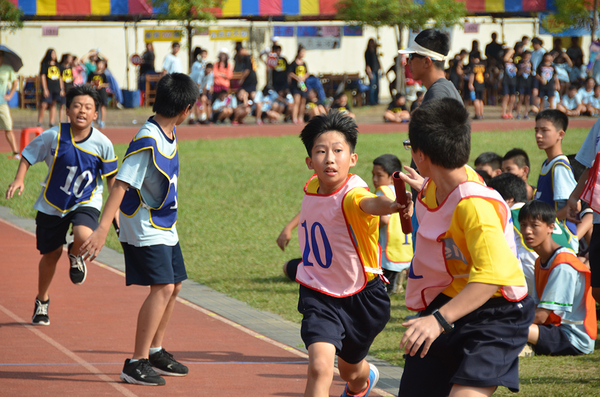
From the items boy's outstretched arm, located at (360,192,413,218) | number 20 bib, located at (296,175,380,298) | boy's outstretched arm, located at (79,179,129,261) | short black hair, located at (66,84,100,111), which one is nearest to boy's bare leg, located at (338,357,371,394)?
number 20 bib, located at (296,175,380,298)

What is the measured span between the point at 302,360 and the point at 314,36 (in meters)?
25.0

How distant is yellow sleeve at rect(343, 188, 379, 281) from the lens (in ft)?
12.3

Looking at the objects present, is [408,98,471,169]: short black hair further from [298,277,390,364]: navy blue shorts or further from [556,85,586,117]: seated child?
[556,85,586,117]: seated child

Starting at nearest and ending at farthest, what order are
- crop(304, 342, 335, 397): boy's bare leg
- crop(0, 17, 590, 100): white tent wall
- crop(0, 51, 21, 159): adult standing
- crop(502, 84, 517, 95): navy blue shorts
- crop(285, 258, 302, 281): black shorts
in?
crop(304, 342, 335, 397): boy's bare leg < crop(285, 258, 302, 281): black shorts < crop(0, 51, 21, 159): adult standing < crop(502, 84, 517, 95): navy blue shorts < crop(0, 17, 590, 100): white tent wall

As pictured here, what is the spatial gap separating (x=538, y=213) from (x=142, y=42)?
25.7 meters

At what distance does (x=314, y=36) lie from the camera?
2898 centimetres

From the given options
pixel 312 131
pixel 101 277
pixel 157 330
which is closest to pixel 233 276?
pixel 101 277

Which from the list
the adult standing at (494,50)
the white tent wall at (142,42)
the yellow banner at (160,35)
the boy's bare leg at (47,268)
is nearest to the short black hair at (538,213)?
the boy's bare leg at (47,268)

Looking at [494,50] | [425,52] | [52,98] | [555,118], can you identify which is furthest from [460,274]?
[494,50]

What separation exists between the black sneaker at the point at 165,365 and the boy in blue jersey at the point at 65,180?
1374 millimetres

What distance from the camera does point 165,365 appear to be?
472cm

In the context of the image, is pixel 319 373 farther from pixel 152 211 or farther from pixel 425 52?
pixel 425 52

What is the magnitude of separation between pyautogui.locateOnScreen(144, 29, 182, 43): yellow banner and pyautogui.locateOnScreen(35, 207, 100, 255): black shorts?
21.3m

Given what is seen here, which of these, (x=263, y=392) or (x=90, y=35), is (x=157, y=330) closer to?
(x=263, y=392)
